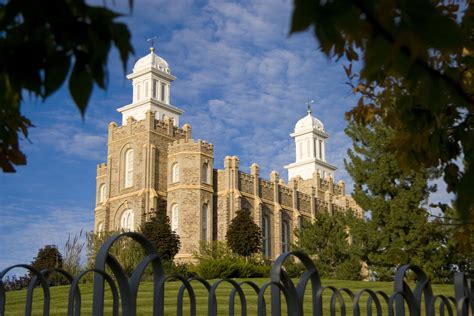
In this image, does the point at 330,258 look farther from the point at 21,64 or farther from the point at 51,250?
the point at 21,64

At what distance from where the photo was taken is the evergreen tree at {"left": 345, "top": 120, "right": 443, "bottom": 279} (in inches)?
935

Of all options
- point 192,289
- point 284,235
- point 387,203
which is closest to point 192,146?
point 284,235

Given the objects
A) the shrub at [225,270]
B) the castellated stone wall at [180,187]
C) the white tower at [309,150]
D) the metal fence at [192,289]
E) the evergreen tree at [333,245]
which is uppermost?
the white tower at [309,150]

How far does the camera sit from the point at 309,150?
56.5 metres

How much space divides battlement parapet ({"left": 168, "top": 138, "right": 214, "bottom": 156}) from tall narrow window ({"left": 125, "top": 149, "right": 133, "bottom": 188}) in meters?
2.64

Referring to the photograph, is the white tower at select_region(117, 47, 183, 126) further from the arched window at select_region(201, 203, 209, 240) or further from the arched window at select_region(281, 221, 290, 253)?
the arched window at select_region(281, 221, 290, 253)

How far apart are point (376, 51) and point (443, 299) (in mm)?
2979

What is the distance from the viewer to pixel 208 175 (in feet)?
129

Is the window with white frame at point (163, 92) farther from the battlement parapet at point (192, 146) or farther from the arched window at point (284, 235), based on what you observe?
the arched window at point (284, 235)

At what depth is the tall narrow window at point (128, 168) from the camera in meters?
40.2

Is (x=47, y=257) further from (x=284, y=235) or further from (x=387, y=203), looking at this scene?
(x=284, y=235)

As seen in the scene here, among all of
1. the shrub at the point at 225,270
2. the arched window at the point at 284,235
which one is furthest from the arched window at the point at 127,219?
the shrub at the point at 225,270

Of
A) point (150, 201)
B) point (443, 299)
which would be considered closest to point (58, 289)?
point (443, 299)

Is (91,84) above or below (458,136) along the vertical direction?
below
